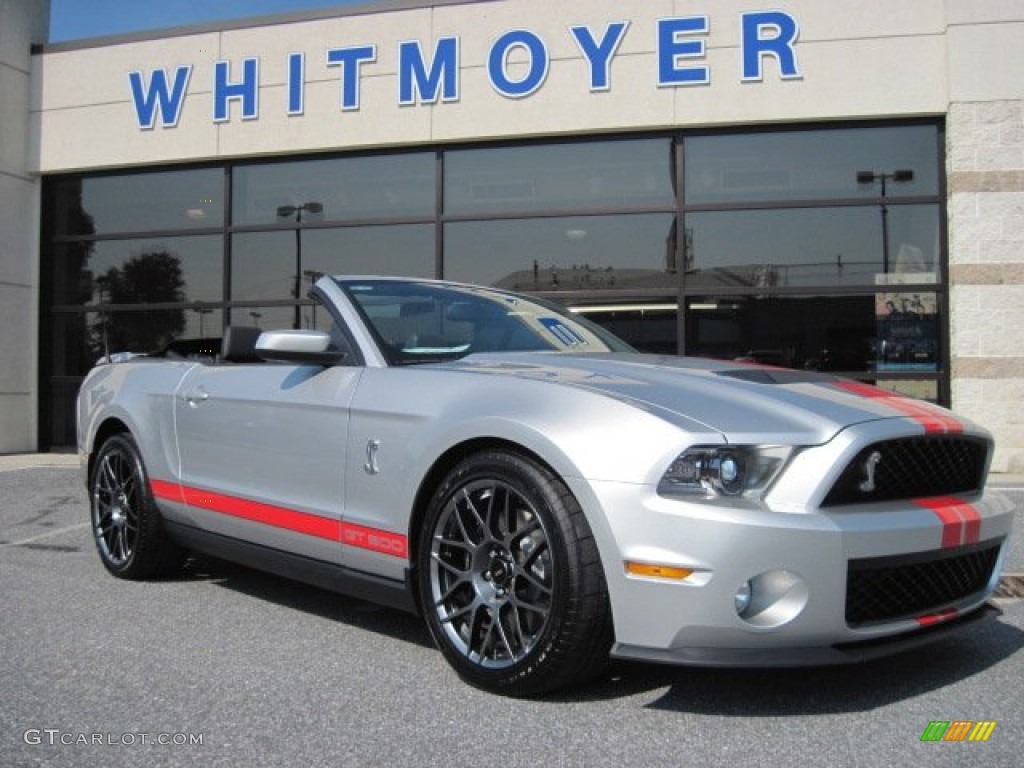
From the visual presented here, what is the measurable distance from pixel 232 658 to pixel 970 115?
32.5 feet

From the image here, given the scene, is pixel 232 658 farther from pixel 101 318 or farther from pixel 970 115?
pixel 101 318

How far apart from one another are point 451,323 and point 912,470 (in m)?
1.92

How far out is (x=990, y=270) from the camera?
400 inches

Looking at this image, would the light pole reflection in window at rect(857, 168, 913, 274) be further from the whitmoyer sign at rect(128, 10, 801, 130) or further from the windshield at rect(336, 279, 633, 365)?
the windshield at rect(336, 279, 633, 365)

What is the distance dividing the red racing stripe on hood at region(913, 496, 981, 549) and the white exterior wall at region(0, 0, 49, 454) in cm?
1281

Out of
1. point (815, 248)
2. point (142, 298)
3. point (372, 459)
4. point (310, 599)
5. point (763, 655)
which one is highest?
point (815, 248)

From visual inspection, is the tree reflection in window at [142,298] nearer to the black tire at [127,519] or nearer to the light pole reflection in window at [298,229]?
the light pole reflection in window at [298,229]

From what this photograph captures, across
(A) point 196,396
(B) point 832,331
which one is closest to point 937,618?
(A) point 196,396

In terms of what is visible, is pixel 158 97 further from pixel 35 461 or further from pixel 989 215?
pixel 989 215

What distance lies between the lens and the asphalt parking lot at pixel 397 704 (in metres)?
2.50

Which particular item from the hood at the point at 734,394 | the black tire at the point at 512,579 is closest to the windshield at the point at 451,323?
the hood at the point at 734,394

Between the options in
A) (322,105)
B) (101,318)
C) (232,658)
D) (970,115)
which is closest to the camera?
(232,658)

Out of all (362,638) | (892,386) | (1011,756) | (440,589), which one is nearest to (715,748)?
(1011,756)

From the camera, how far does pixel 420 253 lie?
11.9 metres
